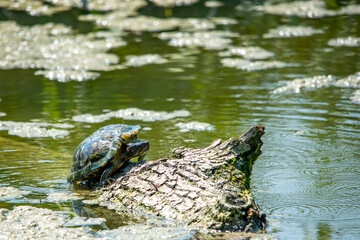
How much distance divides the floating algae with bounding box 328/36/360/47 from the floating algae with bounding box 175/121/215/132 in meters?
5.72

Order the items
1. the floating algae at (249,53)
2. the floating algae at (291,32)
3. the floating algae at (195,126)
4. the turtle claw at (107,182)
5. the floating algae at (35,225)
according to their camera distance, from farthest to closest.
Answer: the floating algae at (291,32), the floating algae at (249,53), the floating algae at (195,126), the turtle claw at (107,182), the floating algae at (35,225)

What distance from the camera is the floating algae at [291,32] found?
12289 millimetres

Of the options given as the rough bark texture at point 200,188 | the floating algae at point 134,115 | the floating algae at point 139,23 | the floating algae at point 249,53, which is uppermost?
the floating algae at point 139,23

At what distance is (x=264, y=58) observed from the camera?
10.3m

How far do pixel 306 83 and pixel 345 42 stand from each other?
3501 millimetres

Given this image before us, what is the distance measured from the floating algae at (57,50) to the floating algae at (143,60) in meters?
0.32

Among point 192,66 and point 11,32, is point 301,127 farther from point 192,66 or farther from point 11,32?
point 11,32

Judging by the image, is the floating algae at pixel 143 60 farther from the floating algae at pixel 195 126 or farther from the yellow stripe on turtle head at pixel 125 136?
the yellow stripe on turtle head at pixel 125 136

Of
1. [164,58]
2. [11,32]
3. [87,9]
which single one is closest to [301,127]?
[164,58]

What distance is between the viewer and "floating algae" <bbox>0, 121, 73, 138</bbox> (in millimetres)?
6691

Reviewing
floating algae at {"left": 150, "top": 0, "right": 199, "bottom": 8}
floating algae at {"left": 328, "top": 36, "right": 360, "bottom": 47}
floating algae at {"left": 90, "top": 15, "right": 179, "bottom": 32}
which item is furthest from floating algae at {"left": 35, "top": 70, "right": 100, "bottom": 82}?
floating algae at {"left": 150, "top": 0, "right": 199, "bottom": 8}

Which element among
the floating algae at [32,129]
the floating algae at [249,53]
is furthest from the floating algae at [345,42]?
the floating algae at [32,129]

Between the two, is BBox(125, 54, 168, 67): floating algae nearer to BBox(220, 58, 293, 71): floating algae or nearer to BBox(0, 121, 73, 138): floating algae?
BBox(220, 58, 293, 71): floating algae

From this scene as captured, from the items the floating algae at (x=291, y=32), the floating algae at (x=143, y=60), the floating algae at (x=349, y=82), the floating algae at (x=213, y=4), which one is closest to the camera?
the floating algae at (x=349, y=82)
